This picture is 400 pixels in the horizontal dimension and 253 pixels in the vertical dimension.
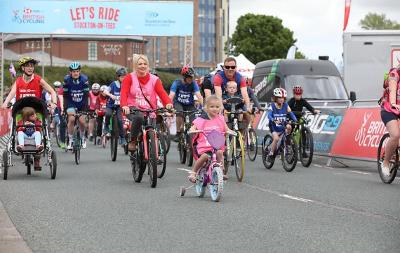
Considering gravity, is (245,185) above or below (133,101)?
below

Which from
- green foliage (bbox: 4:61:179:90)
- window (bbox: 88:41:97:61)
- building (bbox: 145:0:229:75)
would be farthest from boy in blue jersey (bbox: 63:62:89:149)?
building (bbox: 145:0:229:75)

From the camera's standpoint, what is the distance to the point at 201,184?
35.8ft

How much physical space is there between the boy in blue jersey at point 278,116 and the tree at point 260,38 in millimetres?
83606

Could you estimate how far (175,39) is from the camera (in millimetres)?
177625

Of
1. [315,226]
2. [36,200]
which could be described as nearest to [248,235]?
[315,226]

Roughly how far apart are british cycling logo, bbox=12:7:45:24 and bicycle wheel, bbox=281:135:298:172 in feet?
118

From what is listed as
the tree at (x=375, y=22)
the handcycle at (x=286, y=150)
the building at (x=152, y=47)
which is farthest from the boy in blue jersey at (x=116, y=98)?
the tree at (x=375, y=22)

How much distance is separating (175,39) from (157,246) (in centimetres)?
17144

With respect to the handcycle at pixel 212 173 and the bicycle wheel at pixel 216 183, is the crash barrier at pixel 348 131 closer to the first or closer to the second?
the handcycle at pixel 212 173

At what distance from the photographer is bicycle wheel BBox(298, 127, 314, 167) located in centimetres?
1664

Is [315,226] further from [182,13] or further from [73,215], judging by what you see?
[182,13]

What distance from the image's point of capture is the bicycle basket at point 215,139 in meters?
10.6

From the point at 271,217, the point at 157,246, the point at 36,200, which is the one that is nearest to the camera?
the point at 157,246

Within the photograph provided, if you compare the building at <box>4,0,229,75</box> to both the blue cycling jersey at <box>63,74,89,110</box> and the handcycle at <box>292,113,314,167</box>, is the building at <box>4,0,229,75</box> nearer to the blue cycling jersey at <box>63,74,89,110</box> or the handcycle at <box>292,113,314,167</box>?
the blue cycling jersey at <box>63,74,89,110</box>
